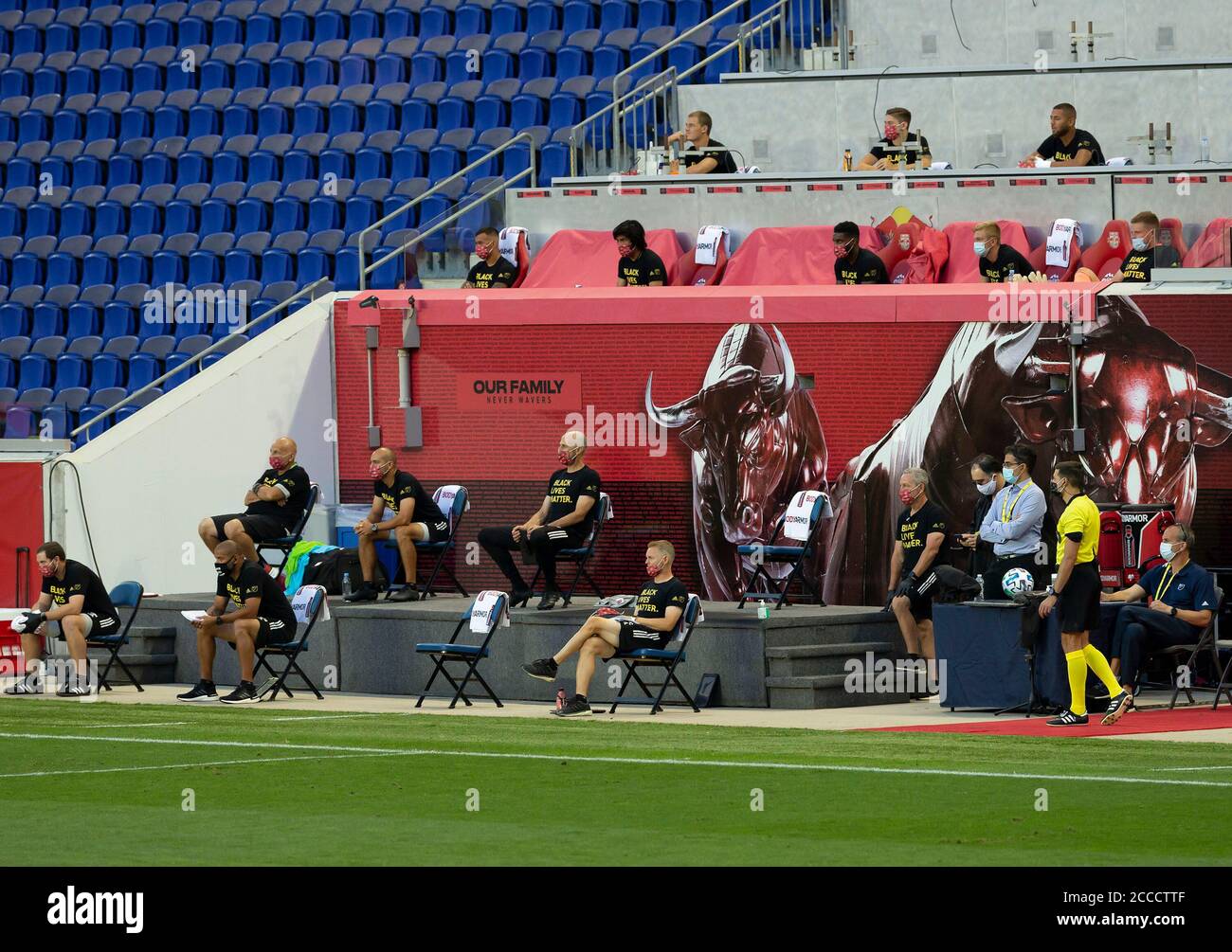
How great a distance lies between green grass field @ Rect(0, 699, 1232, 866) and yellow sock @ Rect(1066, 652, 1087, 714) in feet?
3.17

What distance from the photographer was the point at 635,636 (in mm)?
16266

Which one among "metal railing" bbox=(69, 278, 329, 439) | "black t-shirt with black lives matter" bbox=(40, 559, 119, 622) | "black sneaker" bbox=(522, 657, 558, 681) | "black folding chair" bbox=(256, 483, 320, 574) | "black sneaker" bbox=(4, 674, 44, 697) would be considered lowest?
"black sneaker" bbox=(4, 674, 44, 697)

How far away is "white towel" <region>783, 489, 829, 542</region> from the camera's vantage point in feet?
58.7

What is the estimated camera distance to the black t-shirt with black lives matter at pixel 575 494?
1809 cm

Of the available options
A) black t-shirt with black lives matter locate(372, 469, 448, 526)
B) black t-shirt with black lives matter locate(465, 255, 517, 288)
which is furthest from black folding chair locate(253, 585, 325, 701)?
black t-shirt with black lives matter locate(465, 255, 517, 288)

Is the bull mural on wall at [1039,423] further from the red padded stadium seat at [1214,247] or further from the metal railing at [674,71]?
the metal railing at [674,71]

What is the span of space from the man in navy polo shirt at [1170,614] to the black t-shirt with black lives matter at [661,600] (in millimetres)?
3304

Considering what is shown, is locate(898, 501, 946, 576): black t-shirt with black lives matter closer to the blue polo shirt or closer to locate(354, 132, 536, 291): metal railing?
the blue polo shirt

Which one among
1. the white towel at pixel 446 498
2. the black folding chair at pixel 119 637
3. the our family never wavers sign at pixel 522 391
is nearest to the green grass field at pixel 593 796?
the black folding chair at pixel 119 637

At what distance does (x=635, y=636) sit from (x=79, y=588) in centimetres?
518

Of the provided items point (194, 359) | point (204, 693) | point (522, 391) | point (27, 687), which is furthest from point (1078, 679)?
point (194, 359)

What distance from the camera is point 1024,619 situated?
15.5 meters

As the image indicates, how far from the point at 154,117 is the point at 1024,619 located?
16754 mm
